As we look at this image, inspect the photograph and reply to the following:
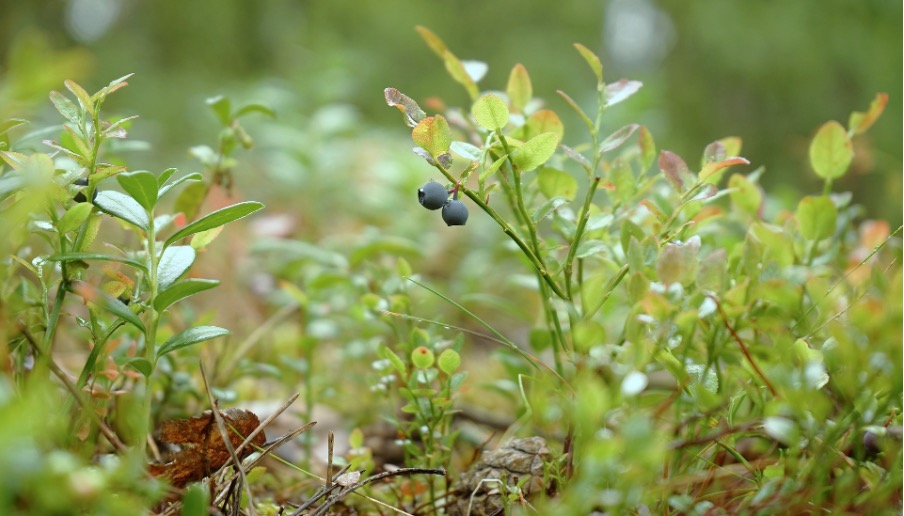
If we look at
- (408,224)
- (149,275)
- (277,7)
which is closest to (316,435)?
(149,275)

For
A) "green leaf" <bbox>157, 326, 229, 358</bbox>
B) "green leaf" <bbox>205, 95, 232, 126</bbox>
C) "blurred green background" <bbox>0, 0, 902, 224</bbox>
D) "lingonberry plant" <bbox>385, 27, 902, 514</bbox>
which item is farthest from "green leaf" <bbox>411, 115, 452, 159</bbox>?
"blurred green background" <bbox>0, 0, 902, 224</bbox>

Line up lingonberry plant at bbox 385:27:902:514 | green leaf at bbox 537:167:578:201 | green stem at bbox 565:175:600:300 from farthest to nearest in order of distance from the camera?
green leaf at bbox 537:167:578:201, green stem at bbox 565:175:600:300, lingonberry plant at bbox 385:27:902:514

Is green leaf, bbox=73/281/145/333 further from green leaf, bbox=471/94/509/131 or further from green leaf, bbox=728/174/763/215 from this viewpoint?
green leaf, bbox=728/174/763/215

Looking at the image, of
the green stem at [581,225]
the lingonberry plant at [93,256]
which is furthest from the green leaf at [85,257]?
the green stem at [581,225]

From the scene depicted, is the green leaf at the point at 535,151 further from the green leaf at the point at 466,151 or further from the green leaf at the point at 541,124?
the green leaf at the point at 541,124

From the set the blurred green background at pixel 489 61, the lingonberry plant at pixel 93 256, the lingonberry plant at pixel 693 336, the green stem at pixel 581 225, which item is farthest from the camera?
the blurred green background at pixel 489 61

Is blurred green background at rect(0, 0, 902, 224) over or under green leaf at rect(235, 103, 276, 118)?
over

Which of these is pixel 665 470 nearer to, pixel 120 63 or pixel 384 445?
pixel 384 445
